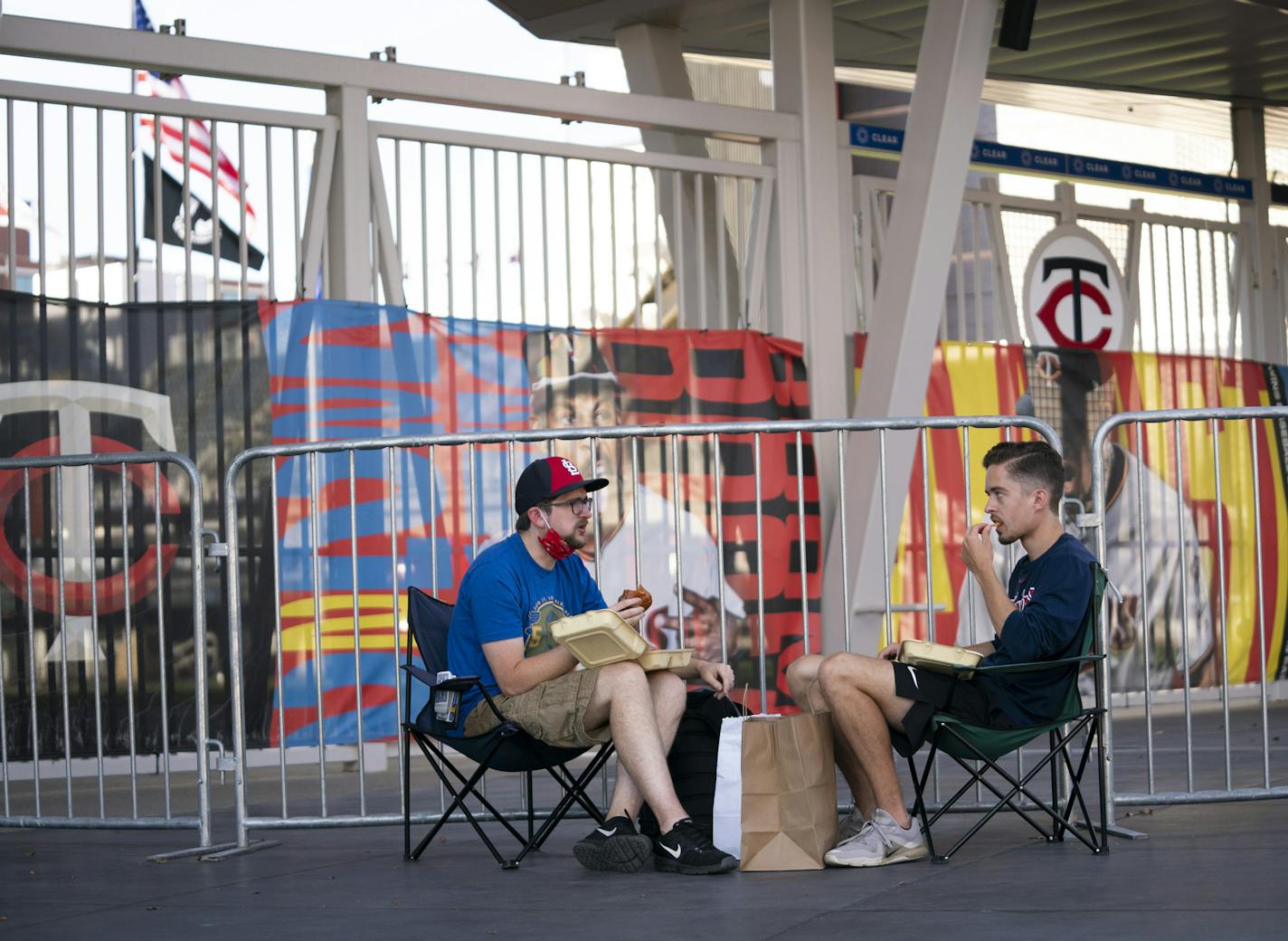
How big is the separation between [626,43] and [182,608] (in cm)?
501

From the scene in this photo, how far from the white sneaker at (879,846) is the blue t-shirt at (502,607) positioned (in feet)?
3.59

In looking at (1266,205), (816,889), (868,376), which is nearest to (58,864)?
(816,889)

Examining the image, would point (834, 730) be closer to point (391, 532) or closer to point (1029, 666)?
point (1029, 666)

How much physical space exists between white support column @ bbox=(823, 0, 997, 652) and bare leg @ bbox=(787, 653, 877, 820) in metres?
4.07

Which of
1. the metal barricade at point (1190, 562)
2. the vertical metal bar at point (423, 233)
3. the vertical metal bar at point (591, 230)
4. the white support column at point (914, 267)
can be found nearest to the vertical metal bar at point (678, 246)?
the vertical metal bar at point (591, 230)

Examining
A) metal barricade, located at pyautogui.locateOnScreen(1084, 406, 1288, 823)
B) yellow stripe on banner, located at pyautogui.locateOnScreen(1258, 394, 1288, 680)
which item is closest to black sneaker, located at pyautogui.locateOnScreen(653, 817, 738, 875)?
metal barricade, located at pyautogui.locateOnScreen(1084, 406, 1288, 823)

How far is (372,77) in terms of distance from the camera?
8.80m

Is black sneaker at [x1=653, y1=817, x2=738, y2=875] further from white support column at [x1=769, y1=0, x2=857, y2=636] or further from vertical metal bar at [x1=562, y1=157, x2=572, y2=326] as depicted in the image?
white support column at [x1=769, y1=0, x2=857, y2=636]

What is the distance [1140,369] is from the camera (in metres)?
11.8

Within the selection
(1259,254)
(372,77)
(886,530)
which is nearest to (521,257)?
(372,77)

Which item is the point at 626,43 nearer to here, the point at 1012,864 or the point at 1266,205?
the point at 1266,205

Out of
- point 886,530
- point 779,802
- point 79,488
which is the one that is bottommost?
point 779,802

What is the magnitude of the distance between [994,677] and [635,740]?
108cm

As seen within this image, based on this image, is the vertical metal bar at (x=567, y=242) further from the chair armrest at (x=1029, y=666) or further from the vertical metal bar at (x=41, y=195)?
the chair armrest at (x=1029, y=666)
